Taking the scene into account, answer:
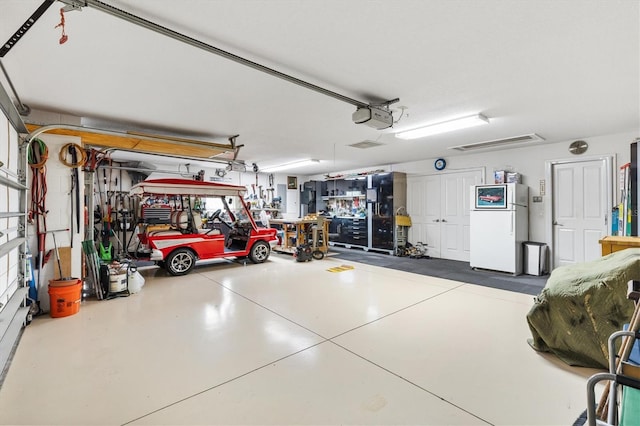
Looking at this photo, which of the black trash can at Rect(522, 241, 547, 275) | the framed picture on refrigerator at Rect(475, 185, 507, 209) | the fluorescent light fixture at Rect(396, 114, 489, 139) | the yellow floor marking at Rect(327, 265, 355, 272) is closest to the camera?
the fluorescent light fixture at Rect(396, 114, 489, 139)

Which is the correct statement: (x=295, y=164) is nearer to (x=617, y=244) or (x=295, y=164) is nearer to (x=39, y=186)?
(x=39, y=186)

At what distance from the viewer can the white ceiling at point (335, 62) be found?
1881mm

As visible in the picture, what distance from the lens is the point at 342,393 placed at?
6.48ft

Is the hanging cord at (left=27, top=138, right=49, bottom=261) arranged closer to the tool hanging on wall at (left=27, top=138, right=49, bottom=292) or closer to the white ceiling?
the tool hanging on wall at (left=27, top=138, right=49, bottom=292)

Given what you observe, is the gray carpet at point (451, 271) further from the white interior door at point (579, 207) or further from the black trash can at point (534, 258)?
the white interior door at point (579, 207)

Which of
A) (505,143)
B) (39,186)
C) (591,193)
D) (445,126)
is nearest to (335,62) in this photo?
(445,126)

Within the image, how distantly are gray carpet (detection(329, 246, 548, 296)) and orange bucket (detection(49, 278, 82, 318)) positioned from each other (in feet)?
17.0

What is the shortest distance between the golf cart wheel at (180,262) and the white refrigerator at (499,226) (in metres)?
5.73

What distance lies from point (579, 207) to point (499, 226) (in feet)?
4.53

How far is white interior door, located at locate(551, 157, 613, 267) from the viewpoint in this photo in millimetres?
5070

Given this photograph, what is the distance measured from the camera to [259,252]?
6.50 m

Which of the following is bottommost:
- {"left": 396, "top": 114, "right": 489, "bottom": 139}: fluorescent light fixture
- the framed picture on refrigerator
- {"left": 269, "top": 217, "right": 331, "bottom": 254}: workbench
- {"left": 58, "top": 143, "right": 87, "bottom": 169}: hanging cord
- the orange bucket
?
the orange bucket

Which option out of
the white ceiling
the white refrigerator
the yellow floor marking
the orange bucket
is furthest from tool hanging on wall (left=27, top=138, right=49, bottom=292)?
the white refrigerator

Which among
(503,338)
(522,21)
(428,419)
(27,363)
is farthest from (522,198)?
(27,363)
